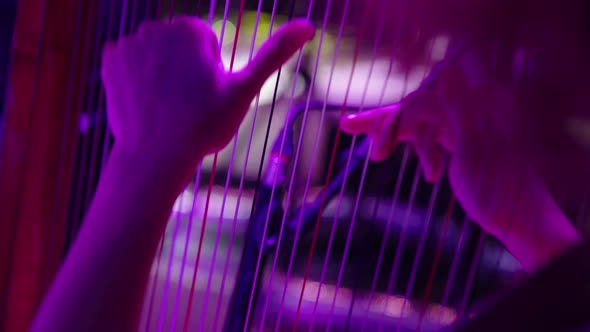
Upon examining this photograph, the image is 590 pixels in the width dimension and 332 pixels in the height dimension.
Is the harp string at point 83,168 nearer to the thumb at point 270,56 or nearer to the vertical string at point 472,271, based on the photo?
the thumb at point 270,56

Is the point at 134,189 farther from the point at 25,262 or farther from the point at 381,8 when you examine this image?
the point at 25,262

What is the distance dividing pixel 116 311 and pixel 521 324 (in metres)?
0.34

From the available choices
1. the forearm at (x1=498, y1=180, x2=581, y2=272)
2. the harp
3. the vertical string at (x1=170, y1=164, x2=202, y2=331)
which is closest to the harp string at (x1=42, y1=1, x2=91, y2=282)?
the harp

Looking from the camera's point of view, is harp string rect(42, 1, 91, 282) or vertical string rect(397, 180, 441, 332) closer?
vertical string rect(397, 180, 441, 332)

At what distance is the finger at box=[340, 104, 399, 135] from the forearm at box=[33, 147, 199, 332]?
0.70ft

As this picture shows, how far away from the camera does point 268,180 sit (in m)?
0.81

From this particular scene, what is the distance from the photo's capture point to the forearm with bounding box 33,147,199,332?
53cm

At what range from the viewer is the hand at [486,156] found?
0.62 meters

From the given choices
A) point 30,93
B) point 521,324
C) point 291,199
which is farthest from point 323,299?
point 521,324

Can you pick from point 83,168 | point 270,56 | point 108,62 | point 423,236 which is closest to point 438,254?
point 423,236

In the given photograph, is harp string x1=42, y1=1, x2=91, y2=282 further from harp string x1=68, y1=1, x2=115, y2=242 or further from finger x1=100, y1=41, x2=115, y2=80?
finger x1=100, y1=41, x2=115, y2=80

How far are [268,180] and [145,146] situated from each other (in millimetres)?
254

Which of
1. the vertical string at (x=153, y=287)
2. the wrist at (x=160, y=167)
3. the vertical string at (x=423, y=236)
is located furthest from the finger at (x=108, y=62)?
the vertical string at (x=423, y=236)

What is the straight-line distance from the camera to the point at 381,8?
693 millimetres
